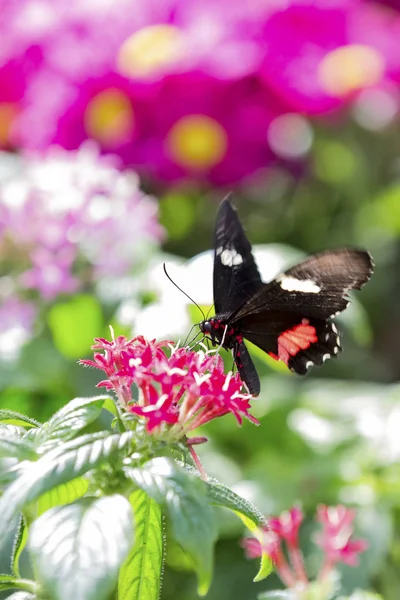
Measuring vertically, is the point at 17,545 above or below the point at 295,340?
above

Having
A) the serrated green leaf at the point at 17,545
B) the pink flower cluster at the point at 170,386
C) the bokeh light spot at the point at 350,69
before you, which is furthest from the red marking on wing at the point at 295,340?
the bokeh light spot at the point at 350,69

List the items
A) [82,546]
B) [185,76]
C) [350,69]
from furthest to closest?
[350,69]
[185,76]
[82,546]

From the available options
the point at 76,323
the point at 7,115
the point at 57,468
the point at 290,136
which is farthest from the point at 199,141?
the point at 57,468

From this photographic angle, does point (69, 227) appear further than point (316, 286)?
Yes

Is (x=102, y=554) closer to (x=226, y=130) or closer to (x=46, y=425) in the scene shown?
(x=46, y=425)

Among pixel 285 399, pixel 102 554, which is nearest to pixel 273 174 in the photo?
pixel 285 399

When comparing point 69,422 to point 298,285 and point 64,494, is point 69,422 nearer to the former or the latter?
point 64,494
